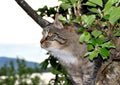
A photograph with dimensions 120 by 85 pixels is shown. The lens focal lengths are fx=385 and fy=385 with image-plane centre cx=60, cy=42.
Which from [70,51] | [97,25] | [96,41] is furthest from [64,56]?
[96,41]

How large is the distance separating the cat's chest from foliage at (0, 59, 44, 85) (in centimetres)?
3073

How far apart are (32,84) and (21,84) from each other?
1.68 m

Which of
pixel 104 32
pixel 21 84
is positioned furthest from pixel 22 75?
pixel 104 32

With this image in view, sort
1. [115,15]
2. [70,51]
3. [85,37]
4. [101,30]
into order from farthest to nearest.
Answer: [70,51] → [101,30] → [85,37] → [115,15]

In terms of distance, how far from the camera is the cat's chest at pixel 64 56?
7816 millimetres

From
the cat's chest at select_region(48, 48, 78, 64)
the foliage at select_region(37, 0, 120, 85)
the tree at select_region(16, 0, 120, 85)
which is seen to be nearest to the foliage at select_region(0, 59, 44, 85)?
the cat's chest at select_region(48, 48, 78, 64)

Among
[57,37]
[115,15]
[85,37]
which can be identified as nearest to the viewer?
[115,15]

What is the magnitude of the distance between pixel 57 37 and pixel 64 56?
1.56ft

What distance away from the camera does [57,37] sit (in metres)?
8.19

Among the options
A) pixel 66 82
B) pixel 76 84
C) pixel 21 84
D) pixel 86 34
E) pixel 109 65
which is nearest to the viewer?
pixel 86 34

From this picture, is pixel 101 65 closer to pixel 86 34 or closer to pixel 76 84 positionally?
pixel 76 84

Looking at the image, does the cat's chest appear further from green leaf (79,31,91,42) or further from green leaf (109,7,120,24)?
green leaf (109,7,120,24)

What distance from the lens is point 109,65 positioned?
6.98 metres

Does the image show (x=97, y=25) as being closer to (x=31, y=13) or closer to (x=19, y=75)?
(x=31, y=13)
